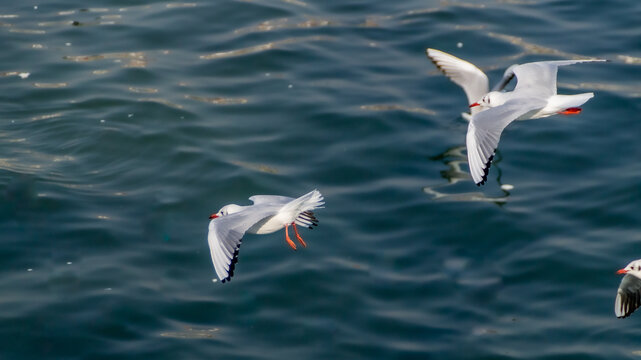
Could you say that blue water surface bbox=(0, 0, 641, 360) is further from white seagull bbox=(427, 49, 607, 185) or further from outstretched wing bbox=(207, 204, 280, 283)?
outstretched wing bbox=(207, 204, 280, 283)

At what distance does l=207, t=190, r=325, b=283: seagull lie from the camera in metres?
8.40

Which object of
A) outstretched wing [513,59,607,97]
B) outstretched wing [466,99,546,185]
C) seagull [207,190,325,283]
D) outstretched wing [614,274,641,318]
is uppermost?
outstretched wing [513,59,607,97]

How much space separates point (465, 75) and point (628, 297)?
451 cm

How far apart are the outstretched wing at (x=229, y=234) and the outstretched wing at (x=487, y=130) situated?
5.91 feet

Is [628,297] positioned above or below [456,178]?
below

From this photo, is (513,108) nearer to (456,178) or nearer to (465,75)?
(456,178)

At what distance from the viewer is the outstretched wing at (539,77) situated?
35.1ft

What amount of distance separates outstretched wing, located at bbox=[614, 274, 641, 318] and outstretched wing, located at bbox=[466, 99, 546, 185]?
1597mm

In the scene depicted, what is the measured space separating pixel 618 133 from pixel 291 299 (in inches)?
204

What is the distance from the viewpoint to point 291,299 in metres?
10.6

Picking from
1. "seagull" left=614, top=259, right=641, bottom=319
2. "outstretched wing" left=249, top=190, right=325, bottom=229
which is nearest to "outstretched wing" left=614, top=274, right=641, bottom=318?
"seagull" left=614, top=259, right=641, bottom=319

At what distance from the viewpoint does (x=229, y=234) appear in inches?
337

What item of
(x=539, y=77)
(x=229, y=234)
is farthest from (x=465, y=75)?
(x=229, y=234)

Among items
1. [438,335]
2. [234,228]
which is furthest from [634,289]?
[234,228]
